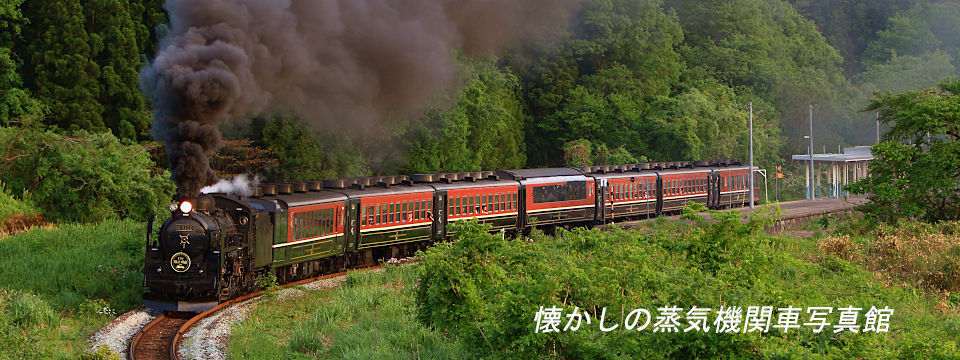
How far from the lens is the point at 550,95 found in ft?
176

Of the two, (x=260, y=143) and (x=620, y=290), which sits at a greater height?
(x=260, y=143)

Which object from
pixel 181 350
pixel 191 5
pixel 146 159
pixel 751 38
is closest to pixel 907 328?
pixel 181 350

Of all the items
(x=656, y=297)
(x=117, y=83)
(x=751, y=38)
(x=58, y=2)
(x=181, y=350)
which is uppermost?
(x=751, y=38)

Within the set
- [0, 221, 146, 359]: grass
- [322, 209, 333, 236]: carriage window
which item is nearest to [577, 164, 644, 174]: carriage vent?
[322, 209, 333, 236]: carriage window

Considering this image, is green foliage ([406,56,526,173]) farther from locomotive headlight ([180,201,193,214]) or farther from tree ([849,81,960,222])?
locomotive headlight ([180,201,193,214])

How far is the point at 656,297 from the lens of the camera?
9.82m

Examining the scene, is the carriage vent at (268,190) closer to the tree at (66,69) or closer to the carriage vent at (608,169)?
the tree at (66,69)

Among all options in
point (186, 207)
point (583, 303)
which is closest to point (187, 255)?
point (186, 207)

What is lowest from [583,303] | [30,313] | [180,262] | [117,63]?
[30,313]

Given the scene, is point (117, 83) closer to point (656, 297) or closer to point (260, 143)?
point (260, 143)

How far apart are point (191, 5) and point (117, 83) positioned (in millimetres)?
16157

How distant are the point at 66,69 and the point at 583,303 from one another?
26.6 metres

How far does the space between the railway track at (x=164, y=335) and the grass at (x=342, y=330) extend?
0.85 metres

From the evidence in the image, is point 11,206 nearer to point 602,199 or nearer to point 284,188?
point 284,188
